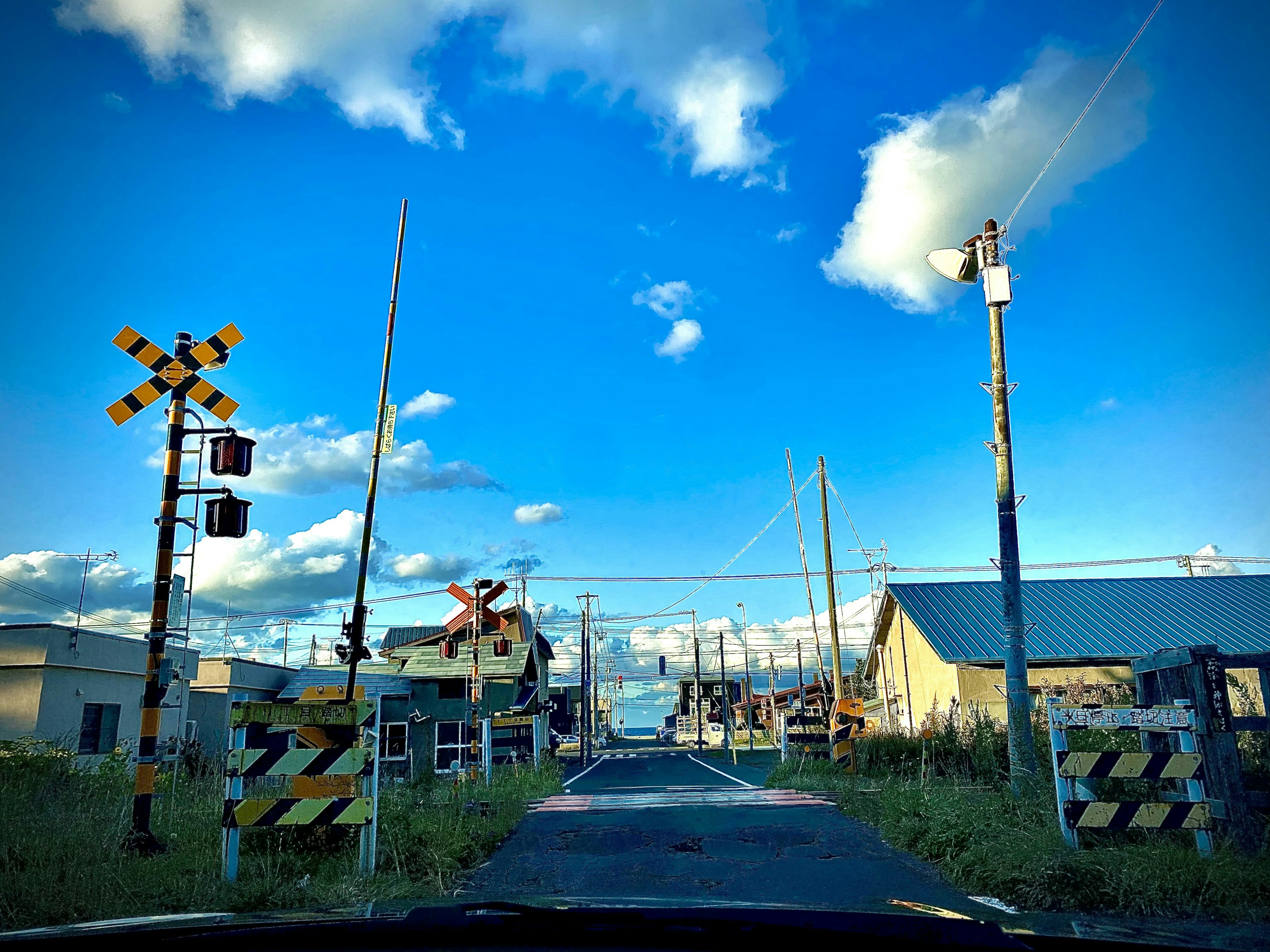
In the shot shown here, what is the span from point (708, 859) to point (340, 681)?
1318 inches

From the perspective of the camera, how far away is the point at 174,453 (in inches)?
417

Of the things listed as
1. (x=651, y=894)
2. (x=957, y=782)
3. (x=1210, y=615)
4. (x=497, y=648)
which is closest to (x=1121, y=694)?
(x=1210, y=615)

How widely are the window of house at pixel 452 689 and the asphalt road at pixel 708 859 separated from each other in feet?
83.6

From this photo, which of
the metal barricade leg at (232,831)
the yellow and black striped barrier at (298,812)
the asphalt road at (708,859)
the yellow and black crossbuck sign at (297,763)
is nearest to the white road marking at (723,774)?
the asphalt road at (708,859)

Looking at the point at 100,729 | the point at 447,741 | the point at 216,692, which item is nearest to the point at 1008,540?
the point at 100,729

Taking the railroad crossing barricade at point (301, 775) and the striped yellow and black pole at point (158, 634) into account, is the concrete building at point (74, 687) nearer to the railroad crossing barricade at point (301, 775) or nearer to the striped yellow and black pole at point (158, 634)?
the striped yellow and black pole at point (158, 634)

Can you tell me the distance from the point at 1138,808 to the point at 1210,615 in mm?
28588

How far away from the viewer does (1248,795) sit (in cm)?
Answer: 713

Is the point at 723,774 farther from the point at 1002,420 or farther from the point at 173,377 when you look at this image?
the point at 173,377

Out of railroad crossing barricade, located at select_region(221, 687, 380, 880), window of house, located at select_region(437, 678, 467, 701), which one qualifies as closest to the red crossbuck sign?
railroad crossing barricade, located at select_region(221, 687, 380, 880)

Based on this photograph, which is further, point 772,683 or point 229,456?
point 772,683

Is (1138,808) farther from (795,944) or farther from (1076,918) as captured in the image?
(795,944)

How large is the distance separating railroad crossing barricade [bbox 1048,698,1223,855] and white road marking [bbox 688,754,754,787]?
1195cm

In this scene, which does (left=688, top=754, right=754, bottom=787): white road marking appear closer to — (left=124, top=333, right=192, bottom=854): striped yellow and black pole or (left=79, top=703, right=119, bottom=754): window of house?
(left=124, top=333, right=192, bottom=854): striped yellow and black pole
